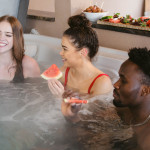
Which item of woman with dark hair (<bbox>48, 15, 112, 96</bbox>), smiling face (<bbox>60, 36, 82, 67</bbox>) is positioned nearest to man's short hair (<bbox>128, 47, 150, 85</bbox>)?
woman with dark hair (<bbox>48, 15, 112, 96</bbox>)

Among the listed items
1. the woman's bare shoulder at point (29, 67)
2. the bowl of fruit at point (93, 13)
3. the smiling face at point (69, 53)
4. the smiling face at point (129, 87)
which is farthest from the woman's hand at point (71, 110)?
the bowl of fruit at point (93, 13)

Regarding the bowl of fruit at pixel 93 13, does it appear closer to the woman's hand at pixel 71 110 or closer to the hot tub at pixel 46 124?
the hot tub at pixel 46 124

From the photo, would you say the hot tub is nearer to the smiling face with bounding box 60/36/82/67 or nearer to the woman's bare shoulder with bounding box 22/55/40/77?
the woman's bare shoulder with bounding box 22/55/40/77

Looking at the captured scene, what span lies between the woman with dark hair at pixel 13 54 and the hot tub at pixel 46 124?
0.38 feet

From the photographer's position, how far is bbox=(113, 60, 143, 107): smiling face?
70.3 inches

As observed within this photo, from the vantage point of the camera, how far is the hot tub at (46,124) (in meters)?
2.01

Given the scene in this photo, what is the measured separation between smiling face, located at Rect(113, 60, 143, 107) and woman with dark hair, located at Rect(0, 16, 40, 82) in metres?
1.37

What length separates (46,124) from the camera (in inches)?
92.4

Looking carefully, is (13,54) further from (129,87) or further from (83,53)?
(129,87)

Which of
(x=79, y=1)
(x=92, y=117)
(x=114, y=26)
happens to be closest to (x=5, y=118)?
(x=92, y=117)

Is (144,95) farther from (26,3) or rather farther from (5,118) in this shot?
(26,3)

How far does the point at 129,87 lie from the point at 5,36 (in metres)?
1.53

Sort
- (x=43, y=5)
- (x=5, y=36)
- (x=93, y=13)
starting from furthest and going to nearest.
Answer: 1. (x=43, y=5)
2. (x=93, y=13)
3. (x=5, y=36)

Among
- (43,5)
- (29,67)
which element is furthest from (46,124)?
(43,5)
